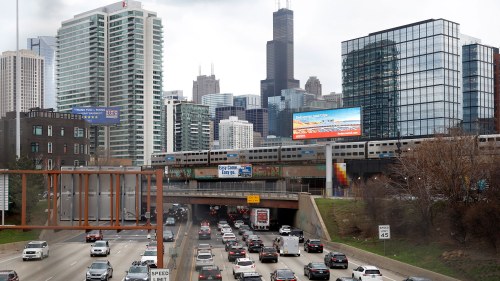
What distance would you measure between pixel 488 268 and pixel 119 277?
22.6m

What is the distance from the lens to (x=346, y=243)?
2475 inches

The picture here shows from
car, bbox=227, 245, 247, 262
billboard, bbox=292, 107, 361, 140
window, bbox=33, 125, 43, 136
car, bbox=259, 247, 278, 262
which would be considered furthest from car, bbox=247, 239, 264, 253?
window, bbox=33, 125, 43, 136

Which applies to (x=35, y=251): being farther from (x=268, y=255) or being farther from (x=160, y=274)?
(x=160, y=274)

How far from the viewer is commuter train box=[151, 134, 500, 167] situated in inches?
3818

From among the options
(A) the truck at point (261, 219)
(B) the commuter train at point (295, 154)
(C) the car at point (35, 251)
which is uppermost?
(B) the commuter train at point (295, 154)

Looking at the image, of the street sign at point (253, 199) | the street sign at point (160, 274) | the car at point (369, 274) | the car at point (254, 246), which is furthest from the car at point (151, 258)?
the street sign at point (253, 199)

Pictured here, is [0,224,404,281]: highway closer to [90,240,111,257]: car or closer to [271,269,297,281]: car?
[90,240,111,257]: car

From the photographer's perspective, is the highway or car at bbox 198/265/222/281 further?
the highway

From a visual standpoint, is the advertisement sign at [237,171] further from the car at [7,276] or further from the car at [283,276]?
the car at [7,276]

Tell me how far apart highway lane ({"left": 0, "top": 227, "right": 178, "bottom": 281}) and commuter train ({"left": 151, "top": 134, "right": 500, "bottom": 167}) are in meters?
37.8

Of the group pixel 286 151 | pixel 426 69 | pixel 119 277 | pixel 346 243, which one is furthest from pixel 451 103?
pixel 119 277

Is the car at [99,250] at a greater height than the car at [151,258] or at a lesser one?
lesser

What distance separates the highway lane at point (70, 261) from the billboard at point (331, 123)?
3296 centimetres

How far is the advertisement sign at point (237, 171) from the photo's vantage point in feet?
369
